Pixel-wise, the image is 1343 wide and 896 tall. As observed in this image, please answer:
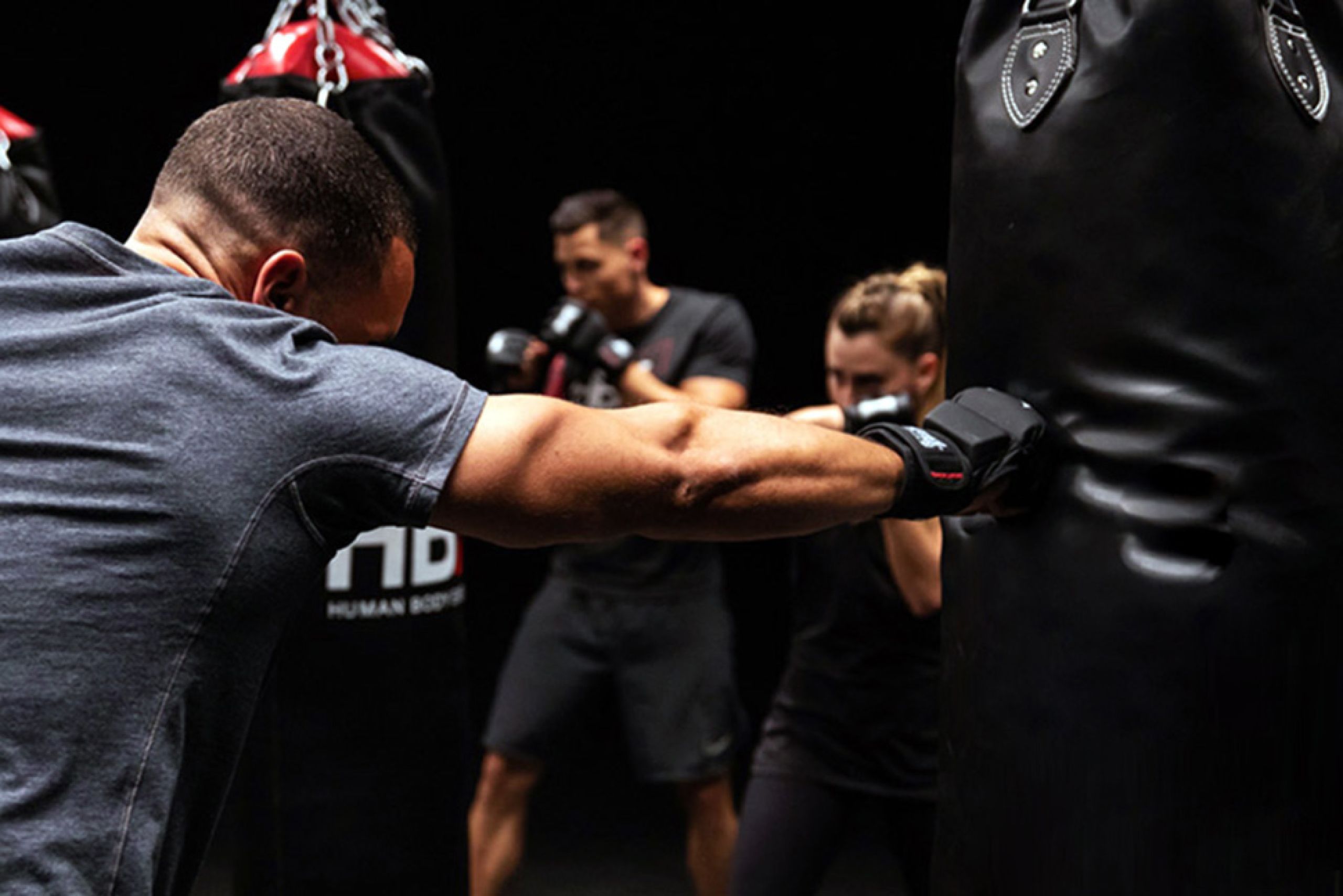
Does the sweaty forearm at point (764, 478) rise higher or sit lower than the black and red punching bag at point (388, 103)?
lower

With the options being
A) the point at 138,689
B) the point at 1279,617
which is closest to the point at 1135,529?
the point at 1279,617

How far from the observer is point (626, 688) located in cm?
308

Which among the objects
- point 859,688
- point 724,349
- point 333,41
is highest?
point 333,41

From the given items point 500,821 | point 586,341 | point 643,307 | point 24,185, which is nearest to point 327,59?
point 24,185

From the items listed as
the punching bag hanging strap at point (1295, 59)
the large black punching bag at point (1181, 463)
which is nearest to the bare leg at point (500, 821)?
the large black punching bag at point (1181, 463)

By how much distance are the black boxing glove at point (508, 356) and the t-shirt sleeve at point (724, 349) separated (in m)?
0.37

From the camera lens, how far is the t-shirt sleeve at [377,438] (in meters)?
1.08

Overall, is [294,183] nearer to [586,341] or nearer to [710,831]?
[586,341]

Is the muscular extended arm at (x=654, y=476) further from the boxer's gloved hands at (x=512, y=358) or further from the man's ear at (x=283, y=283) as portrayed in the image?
the boxer's gloved hands at (x=512, y=358)

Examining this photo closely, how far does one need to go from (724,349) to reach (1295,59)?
2.13 meters

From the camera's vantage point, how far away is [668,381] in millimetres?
3281

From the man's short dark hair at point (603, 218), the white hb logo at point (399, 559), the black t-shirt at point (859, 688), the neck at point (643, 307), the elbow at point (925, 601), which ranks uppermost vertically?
the man's short dark hair at point (603, 218)

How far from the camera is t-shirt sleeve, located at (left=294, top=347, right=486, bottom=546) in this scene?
108 centimetres

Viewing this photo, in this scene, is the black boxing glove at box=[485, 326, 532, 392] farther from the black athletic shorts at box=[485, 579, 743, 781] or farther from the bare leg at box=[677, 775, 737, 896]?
the bare leg at box=[677, 775, 737, 896]
